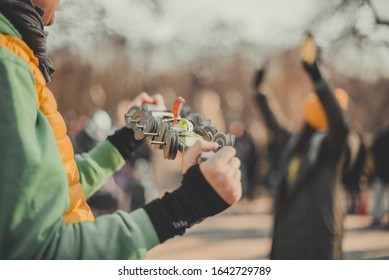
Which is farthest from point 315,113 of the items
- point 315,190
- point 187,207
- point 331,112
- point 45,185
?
point 45,185

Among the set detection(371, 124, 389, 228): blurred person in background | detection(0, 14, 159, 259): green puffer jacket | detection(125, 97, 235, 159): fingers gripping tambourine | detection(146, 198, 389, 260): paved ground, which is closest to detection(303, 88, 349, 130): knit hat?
detection(146, 198, 389, 260): paved ground

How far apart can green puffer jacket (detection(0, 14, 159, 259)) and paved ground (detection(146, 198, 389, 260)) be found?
2.15 meters

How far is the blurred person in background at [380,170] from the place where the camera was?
5.27 meters

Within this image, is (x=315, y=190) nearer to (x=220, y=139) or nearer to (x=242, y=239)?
(x=220, y=139)

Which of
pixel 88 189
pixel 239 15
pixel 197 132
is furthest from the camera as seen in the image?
pixel 239 15

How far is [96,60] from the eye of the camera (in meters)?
3.20

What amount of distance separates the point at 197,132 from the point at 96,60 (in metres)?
2.07

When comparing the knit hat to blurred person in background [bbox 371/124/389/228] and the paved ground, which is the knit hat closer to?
the paved ground

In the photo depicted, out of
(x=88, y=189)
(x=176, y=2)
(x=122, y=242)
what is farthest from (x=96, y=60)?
(x=122, y=242)

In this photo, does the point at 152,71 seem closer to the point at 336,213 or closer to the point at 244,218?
the point at 336,213

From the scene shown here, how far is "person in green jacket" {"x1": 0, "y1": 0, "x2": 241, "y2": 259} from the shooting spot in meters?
0.88

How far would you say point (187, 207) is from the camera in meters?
1.00

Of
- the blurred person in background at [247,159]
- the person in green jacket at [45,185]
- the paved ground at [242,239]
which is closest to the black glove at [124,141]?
the person in green jacket at [45,185]

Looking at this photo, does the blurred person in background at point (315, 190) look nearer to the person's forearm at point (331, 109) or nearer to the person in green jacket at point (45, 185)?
the person's forearm at point (331, 109)
